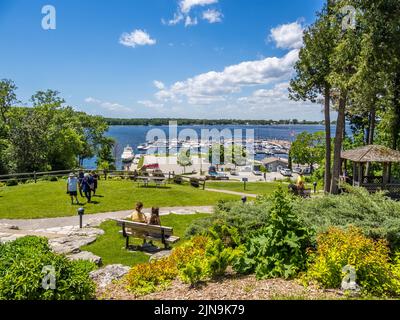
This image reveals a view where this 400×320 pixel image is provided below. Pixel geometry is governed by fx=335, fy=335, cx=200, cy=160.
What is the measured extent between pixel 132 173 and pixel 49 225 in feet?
50.8

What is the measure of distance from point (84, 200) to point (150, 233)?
29.0 feet

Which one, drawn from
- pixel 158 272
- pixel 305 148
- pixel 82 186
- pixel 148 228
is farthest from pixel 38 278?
pixel 305 148

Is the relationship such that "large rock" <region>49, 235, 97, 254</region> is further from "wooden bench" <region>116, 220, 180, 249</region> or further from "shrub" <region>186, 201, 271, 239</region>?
"shrub" <region>186, 201, 271, 239</region>

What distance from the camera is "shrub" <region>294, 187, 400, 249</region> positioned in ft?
20.6

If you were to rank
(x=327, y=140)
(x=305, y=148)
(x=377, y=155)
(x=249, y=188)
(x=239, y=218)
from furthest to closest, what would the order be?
(x=305, y=148)
(x=249, y=188)
(x=327, y=140)
(x=377, y=155)
(x=239, y=218)

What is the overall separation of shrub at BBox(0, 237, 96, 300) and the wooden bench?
189 inches

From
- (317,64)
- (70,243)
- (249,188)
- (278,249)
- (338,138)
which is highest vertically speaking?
(317,64)

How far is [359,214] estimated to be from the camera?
705cm

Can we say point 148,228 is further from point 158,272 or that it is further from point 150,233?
point 158,272

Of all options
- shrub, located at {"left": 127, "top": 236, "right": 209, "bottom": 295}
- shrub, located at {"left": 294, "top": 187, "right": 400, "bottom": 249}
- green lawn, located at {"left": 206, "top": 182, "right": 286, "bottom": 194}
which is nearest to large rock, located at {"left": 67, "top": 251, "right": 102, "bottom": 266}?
shrub, located at {"left": 127, "top": 236, "right": 209, "bottom": 295}

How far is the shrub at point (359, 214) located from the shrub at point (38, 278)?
4408mm

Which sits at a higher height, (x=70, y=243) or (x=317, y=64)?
(x=317, y=64)

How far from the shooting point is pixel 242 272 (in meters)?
6.09

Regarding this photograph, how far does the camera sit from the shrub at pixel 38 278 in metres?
4.48
